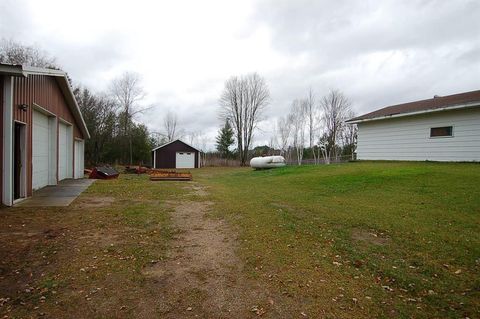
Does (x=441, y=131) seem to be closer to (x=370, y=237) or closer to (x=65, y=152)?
(x=370, y=237)

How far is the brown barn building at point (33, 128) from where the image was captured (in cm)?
741

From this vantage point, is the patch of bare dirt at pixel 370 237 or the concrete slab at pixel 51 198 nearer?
the patch of bare dirt at pixel 370 237

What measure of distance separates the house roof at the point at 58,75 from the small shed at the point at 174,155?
2155 cm

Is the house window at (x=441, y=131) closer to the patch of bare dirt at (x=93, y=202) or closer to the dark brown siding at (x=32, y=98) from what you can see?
the patch of bare dirt at (x=93, y=202)

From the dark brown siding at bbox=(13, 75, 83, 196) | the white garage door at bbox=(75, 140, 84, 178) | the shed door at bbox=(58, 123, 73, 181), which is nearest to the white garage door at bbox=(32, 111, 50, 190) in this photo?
the dark brown siding at bbox=(13, 75, 83, 196)

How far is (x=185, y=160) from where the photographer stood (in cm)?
4178

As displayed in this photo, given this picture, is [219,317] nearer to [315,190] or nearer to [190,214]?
[190,214]

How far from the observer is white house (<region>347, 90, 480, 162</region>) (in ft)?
47.0

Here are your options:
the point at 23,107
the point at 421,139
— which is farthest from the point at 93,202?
the point at 421,139

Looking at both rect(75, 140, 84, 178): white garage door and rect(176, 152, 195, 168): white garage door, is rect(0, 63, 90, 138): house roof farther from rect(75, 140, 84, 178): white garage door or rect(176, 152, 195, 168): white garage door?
rect(176, 152, 195, 168): white garage door

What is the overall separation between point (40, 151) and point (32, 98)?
2.21 meters

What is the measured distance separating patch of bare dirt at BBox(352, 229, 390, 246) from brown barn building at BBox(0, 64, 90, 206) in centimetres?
803

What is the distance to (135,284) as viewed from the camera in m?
3.62

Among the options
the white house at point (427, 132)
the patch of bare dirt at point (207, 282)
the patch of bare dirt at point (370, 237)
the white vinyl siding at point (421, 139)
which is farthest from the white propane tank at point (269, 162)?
the patch of bare dirt at point (207, 282)
